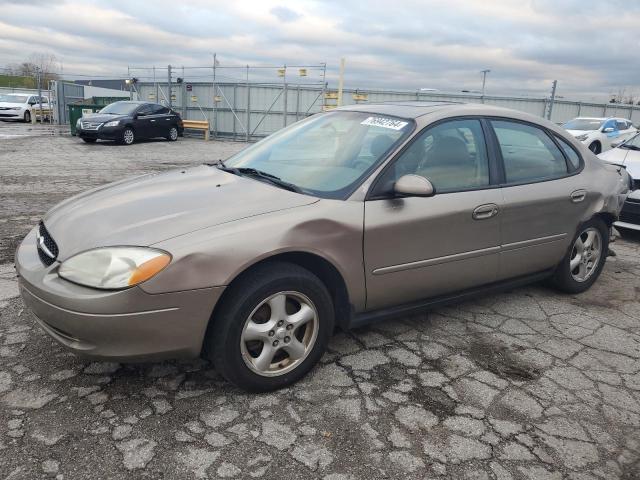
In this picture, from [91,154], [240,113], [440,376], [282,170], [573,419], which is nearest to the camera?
[573,419]

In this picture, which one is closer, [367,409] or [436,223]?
[367,409]

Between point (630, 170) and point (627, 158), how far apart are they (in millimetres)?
427

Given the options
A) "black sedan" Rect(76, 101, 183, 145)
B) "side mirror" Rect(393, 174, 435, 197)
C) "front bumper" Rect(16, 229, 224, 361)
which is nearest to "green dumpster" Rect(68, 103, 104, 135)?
"black sedan" Rect(76, 101, 183, 145)

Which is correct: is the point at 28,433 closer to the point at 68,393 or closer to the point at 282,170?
the point at 68,393

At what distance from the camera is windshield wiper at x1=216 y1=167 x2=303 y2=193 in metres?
3.06

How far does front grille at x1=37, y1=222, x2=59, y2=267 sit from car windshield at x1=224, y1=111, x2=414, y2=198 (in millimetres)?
1250

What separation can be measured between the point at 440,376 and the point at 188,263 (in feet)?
5.24

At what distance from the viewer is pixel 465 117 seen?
11.9 ft

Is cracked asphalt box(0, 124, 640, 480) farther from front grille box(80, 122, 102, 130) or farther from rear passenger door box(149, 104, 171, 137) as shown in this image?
rear passenger door box(149, 104, 171, 137)

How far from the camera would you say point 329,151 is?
3.44 meters

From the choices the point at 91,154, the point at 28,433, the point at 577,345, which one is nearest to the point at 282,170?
the point at 28,433

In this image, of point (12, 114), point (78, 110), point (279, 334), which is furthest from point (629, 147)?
point (12, 114)

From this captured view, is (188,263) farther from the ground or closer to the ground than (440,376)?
farther from the ground

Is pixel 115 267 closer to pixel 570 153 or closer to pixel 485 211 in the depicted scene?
pixel 485 211
